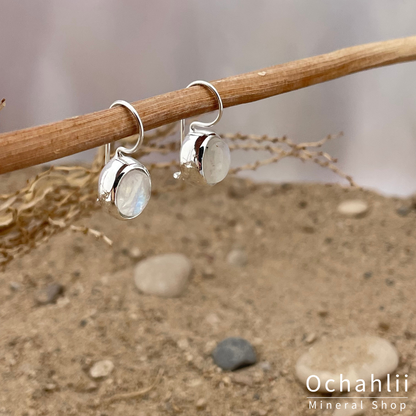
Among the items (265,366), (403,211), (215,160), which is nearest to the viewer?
(215,160)

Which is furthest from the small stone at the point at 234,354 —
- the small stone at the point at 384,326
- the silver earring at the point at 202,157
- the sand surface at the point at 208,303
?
the silver earring at the point at 202,157

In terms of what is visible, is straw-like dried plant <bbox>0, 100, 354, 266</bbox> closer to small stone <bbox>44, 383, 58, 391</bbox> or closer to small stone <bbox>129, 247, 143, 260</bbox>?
small stone <bbox>44, 383, 58, 391</bbox>

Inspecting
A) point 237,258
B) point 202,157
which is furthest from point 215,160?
point 237,258

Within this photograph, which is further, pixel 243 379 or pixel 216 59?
pixel 216 59

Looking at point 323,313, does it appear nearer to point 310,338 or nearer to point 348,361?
point 310,338

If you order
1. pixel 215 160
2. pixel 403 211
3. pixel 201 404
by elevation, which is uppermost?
pixel 215 160

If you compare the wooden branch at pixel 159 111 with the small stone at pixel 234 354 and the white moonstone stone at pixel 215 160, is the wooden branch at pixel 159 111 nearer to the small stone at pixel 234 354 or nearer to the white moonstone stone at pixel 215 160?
the white moonstone stone at pixel 215 160

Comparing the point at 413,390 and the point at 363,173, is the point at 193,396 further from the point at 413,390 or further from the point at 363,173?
the point at 363,173
